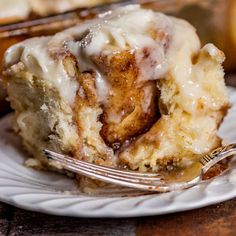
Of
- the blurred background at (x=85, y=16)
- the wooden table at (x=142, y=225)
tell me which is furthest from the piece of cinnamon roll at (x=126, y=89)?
the blurred background at (x=85, y=16)

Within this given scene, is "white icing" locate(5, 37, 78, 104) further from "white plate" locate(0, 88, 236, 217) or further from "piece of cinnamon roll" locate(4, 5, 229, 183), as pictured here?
"white plate" locate(0, 88, 236, 217)

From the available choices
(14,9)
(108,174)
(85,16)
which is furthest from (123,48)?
(14,9)

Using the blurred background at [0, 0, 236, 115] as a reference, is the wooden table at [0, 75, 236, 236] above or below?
above

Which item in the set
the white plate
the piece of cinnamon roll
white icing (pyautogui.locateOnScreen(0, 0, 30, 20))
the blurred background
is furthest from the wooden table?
white icing (pyautogui.locateOnScreen(0, 0, 30, 20))

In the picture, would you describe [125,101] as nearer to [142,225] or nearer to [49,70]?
[49,70]

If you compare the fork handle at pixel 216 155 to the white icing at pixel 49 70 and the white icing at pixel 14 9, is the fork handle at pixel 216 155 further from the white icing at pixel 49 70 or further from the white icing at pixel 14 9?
the white icing at pixel 14 9

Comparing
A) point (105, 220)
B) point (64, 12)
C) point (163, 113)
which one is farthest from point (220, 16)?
point (105, 220)

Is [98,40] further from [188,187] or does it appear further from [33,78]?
[188,187]
